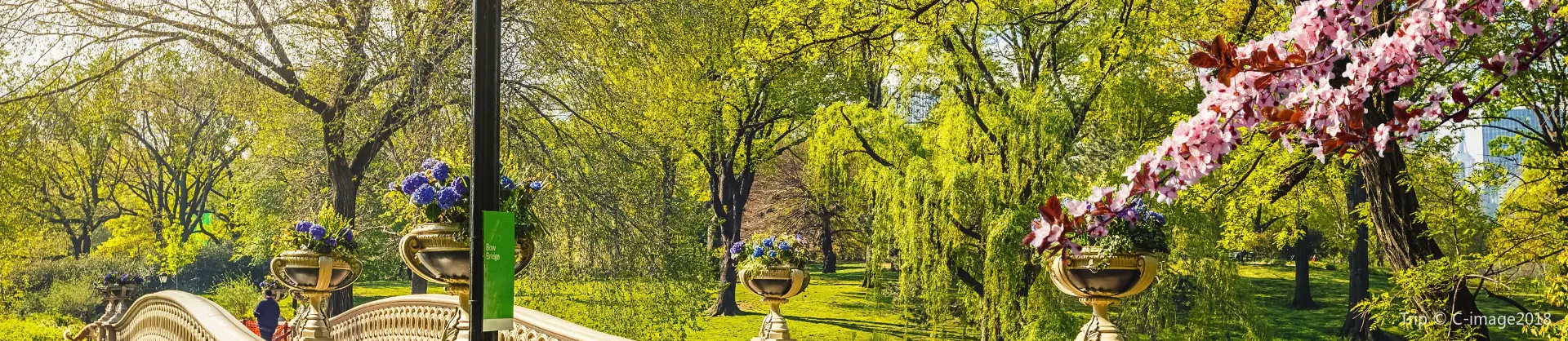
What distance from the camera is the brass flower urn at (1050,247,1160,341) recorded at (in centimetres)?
652

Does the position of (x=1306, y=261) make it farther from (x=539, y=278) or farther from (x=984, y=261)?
(x=539, y=278)

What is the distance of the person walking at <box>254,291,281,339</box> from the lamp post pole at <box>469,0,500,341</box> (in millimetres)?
9806

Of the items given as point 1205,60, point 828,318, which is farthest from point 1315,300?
point 1205,60

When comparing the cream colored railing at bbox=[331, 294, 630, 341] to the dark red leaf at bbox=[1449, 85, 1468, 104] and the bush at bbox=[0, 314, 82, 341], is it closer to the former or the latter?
the dark red leaf at bbox=[1449, 85, 1468, 104]

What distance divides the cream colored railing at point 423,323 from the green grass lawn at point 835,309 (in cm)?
598

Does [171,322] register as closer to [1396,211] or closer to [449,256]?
[449,256]

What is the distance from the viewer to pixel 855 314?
3244 cm

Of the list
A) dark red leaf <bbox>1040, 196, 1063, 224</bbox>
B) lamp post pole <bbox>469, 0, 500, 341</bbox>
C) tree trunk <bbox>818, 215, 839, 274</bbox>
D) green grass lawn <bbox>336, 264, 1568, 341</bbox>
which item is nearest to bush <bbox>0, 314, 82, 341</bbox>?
green grass lawn <bbox>336, 264, 1568, 341</bbox>

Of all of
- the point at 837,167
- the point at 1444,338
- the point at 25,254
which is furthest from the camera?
the point at 25,254

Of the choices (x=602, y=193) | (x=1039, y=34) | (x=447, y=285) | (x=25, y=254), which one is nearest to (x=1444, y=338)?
(x=447, y=285)

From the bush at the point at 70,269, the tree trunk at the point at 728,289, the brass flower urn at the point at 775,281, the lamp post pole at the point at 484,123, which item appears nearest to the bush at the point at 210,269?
the bush at the point at 70,269

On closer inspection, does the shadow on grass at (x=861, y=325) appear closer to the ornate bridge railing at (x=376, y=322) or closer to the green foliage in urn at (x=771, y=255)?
the ornate bridge railing at (x=376, y=322)

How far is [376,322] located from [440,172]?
3.65 meters

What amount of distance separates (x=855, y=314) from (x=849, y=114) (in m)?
11.4
